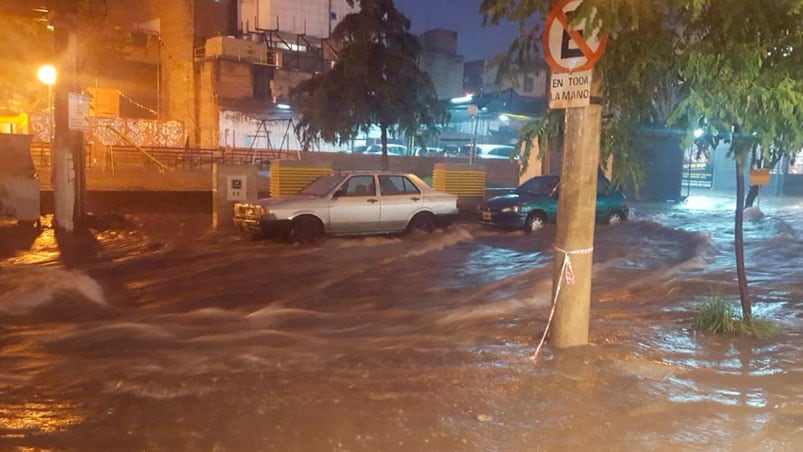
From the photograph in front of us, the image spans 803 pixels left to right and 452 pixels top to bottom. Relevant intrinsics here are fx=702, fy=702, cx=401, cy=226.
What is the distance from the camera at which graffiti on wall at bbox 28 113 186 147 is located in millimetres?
32341

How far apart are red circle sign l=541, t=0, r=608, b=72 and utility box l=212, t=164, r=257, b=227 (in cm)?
1082

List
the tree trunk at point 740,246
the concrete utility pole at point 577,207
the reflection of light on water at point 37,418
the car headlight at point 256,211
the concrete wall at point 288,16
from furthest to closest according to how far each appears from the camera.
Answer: the concrete wall at point 288,16, the car headlight at point 256,211, the tree trunk at point 740,246, the concrete utility pole at point 577,207, the reflection of light on water at point 37,418

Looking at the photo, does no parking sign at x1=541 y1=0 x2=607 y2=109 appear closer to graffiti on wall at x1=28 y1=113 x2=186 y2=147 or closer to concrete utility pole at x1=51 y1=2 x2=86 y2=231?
concrete utility pole at x1=51 y1=2 x2=86 y2=231

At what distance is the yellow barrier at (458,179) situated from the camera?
19188mm

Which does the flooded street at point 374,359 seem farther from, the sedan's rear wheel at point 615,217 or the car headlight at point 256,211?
the sedan's rear wheel at point 615,217

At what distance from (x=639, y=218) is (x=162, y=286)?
13.9 meters

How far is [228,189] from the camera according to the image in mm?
15328

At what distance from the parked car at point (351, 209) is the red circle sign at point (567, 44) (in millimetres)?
8192

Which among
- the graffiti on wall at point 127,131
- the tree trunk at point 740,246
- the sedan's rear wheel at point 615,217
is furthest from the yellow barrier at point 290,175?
the graffiti on wall at point 127,131

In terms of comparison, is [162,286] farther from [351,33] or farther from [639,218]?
[639,218]

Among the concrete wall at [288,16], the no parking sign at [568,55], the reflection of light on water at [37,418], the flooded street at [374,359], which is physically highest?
the concrete wall at [288,16]

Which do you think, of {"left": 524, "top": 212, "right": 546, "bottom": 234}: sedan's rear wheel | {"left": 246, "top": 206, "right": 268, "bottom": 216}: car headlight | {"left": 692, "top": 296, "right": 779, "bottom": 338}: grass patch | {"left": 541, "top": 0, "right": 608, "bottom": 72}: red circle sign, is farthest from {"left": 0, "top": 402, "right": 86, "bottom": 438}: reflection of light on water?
{"left": 524, "top": 212, "right": 546, "bottom": 234}: sedan's rear wheel

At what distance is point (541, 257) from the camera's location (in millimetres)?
12711

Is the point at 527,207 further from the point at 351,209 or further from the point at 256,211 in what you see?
the point at 256,211
